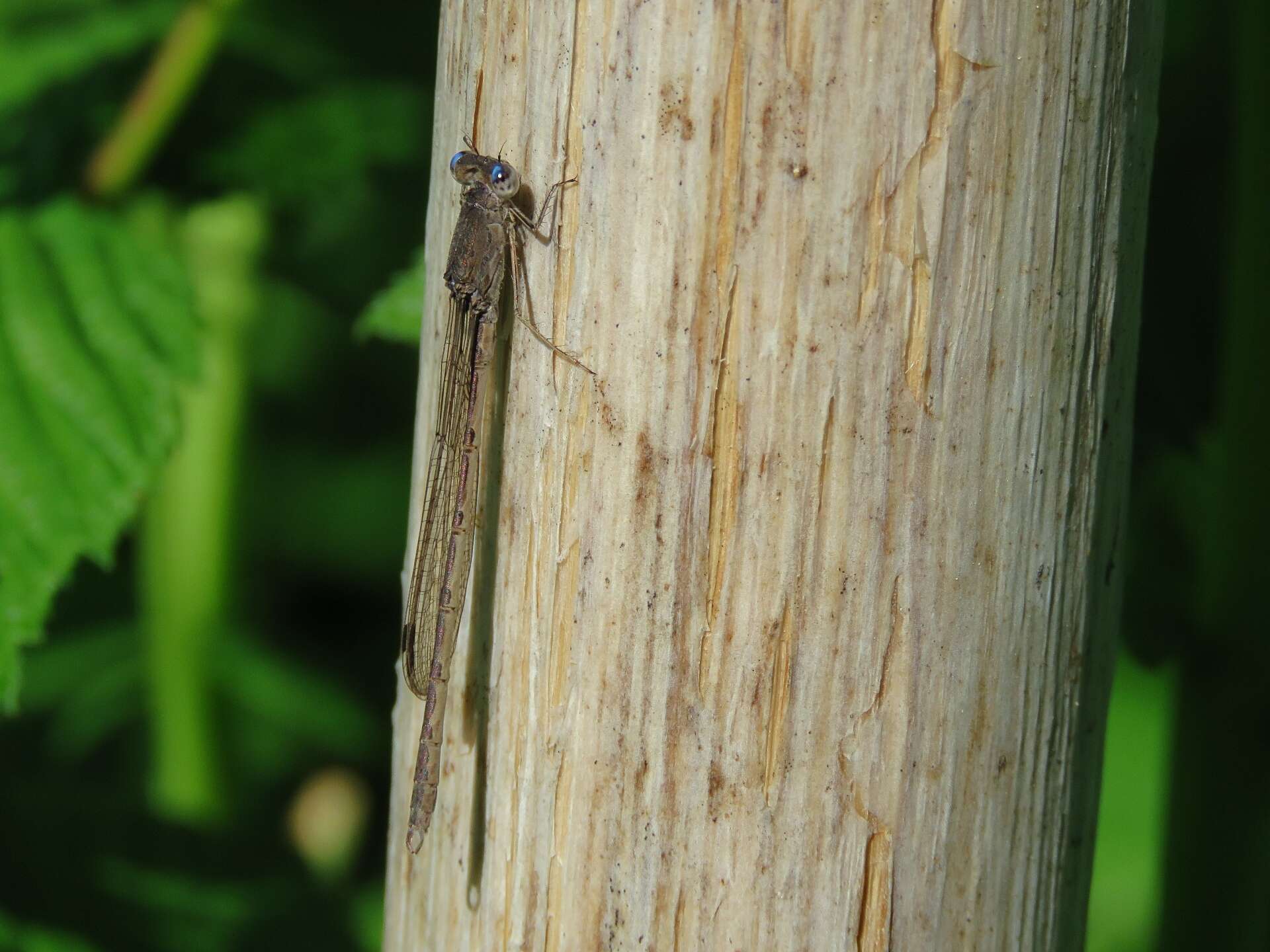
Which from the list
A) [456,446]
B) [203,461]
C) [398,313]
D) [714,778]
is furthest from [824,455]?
[203,461]

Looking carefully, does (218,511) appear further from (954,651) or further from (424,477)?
(954,651)

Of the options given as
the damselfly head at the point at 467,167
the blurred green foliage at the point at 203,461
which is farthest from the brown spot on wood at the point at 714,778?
the blurred green foliage at the point at 203,461

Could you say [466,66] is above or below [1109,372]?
above

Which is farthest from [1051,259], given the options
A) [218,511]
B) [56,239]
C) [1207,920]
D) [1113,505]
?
[218,511]

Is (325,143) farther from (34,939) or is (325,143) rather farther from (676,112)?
(676,112)

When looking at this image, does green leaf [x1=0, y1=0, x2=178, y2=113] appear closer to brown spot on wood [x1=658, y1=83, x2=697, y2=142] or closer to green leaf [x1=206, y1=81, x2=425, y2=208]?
green leaf [x1=206, y1=81, x2=425, y2=208]
